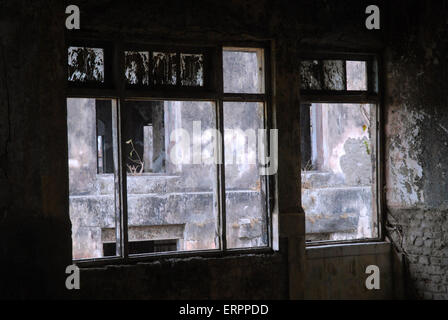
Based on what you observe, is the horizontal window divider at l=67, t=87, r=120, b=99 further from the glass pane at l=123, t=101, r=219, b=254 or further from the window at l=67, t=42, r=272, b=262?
the glass pane at l=123, t=101, r=219, b=254

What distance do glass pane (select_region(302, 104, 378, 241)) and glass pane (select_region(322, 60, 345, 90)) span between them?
4230 millimetres

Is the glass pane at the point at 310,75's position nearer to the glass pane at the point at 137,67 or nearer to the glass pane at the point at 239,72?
the glass pane at the point at 137,67

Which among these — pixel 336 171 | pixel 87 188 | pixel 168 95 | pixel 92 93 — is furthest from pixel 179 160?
pixel 92 93

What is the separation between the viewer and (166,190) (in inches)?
380

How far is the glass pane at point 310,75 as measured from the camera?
5434 mm

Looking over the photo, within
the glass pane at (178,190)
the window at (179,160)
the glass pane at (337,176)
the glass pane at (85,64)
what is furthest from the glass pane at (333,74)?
the glass pane at (337,176)

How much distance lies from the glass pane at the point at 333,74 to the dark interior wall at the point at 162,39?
0.62 ft

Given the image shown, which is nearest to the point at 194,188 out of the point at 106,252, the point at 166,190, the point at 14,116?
the point at 166,190

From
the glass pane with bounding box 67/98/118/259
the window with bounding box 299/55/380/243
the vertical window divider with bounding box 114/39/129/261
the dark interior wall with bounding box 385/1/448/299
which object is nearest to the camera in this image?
the vertical window divider with bounding box 114/39/129/261

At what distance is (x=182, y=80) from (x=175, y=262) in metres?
1.75

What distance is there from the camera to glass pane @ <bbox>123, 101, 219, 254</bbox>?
8.93 meters

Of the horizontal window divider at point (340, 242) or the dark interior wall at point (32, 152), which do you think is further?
the horizontal window divider at point (340, 242)

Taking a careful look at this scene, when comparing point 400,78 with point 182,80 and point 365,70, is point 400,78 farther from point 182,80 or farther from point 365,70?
point 182,80

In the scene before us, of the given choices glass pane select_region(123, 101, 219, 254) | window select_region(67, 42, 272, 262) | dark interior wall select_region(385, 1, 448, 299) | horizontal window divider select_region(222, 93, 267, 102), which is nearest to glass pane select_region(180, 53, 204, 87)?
window select_region(67, 42, 272, 262)
